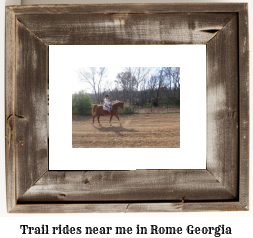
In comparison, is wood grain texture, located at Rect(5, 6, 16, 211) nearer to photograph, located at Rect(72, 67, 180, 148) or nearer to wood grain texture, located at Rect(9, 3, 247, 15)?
wood grain texture, located at Rect(9, 3, 247, 15)

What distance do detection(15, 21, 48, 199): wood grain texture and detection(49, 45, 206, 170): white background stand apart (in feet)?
0.09

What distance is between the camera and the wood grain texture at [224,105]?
0.57 meters

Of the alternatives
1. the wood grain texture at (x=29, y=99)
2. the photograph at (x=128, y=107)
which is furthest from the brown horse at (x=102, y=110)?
the wood grain texture at (x=29, y=99)

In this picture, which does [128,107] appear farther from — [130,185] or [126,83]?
[130,185]

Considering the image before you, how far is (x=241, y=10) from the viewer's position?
560mm

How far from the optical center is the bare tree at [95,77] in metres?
0.59

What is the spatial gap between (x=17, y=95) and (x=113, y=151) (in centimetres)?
32

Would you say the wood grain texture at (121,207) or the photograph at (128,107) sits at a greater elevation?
the photograph at (128,107)

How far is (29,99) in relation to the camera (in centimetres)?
57

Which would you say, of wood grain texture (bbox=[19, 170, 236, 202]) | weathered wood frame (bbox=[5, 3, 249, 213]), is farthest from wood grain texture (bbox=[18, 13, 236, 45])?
wood grain texture (bbox=[19, 170, 236, 202])

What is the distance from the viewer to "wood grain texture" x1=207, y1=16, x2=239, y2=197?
22.4 inches
